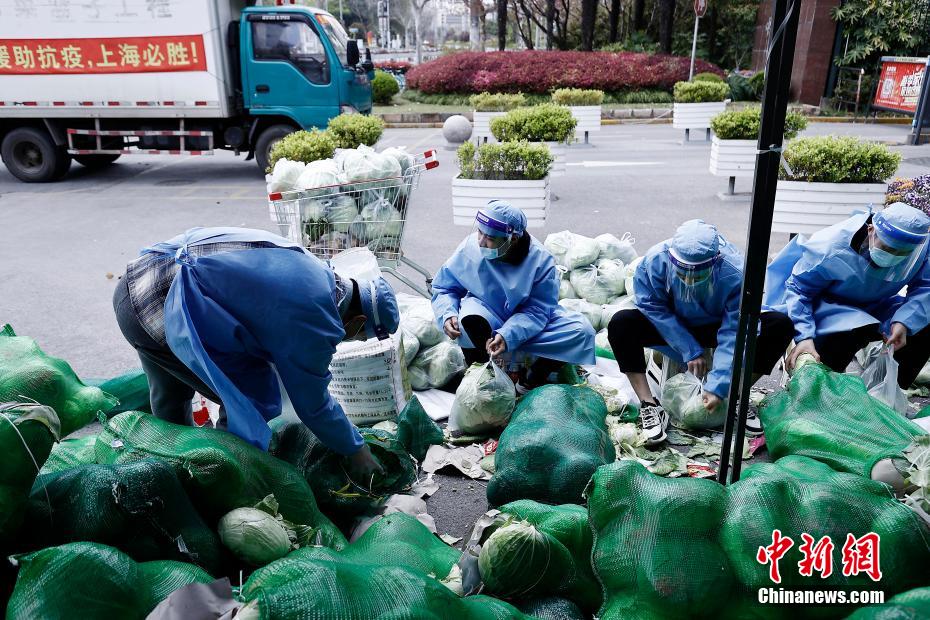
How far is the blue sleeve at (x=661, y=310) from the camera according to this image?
349 centimetres

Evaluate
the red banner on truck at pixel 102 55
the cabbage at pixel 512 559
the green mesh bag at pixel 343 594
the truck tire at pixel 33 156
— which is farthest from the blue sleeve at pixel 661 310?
the truck tire at pixel 33 156

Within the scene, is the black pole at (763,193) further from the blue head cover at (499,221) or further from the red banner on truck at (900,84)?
the red banner on truck at (900,84)

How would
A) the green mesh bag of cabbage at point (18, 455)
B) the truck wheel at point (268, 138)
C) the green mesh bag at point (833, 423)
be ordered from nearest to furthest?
the green mesh bag of cabbage at point (18, 455), the green mesh bag at point (833, 423), the truck wheel at point (268, 138)

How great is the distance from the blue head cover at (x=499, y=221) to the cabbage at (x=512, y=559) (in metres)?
1.91

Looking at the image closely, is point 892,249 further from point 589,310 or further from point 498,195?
point 498,195

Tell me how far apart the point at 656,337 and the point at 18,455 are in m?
2.79

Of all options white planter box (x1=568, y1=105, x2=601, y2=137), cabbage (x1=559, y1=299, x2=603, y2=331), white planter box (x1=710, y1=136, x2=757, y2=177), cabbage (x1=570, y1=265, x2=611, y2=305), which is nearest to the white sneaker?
cabbage (x1=559, y1=299, x2=603, y2=331)

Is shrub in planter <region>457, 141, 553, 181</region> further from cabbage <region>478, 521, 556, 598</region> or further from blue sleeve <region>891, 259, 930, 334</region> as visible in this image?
cabbage <region>478, 521, 556, 598</region>

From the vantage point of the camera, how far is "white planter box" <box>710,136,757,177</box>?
8.42 m

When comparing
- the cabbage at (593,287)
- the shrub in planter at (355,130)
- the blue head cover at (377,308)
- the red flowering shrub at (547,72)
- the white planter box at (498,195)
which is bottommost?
the cabbage at (593,287)

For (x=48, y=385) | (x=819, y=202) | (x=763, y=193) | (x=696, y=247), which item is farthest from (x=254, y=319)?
(x=819, y=202)

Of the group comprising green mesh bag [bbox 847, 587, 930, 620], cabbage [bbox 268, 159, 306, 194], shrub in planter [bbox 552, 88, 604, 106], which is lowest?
green mesh bag [bbox 847, 587, 930, 620]

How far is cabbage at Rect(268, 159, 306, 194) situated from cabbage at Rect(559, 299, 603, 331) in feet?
6.00

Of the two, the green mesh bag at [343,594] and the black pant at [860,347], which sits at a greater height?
the green mesh bag at [343,594]
